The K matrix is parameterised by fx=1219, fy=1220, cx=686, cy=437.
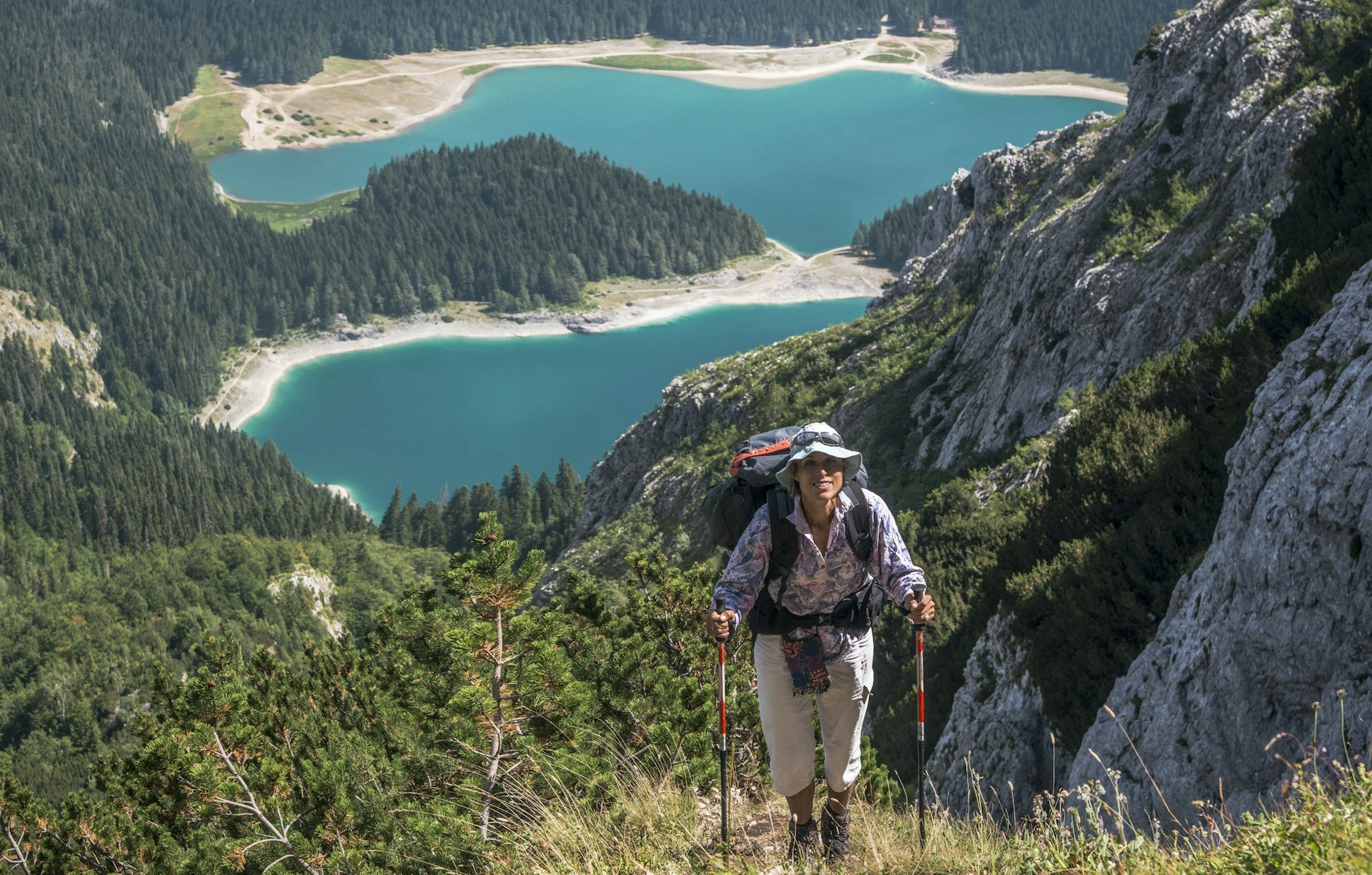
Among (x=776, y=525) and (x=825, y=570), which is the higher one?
(x=776, y=525)

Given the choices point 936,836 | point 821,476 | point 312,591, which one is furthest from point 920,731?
point 312,591

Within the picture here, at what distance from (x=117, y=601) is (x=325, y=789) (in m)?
149

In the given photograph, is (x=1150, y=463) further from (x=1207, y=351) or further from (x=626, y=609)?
(x=626, y=609)

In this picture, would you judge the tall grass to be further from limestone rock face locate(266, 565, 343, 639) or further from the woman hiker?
limestone rock face locate(266, 565, 343, 639)

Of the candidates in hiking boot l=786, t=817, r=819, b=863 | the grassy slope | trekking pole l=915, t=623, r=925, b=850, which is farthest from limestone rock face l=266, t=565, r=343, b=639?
trekking pole l=915, t=623, r=925, b=850

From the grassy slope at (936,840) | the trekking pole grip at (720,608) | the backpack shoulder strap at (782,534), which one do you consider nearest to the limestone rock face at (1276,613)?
the grassy slope at (936,840)

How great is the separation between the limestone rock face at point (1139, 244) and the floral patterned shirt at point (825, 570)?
587 inches

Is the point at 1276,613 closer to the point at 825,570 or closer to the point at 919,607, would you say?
the point at 919,607

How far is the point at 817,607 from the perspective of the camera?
332 inches

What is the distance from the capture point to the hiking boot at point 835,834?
8.79 meters

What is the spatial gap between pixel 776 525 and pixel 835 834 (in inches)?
97.3

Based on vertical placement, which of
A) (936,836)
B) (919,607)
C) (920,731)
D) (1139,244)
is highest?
(919,607)

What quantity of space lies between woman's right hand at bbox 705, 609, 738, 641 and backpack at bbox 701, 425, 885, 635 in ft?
0.99

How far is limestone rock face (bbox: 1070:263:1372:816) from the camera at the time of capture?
973cm
